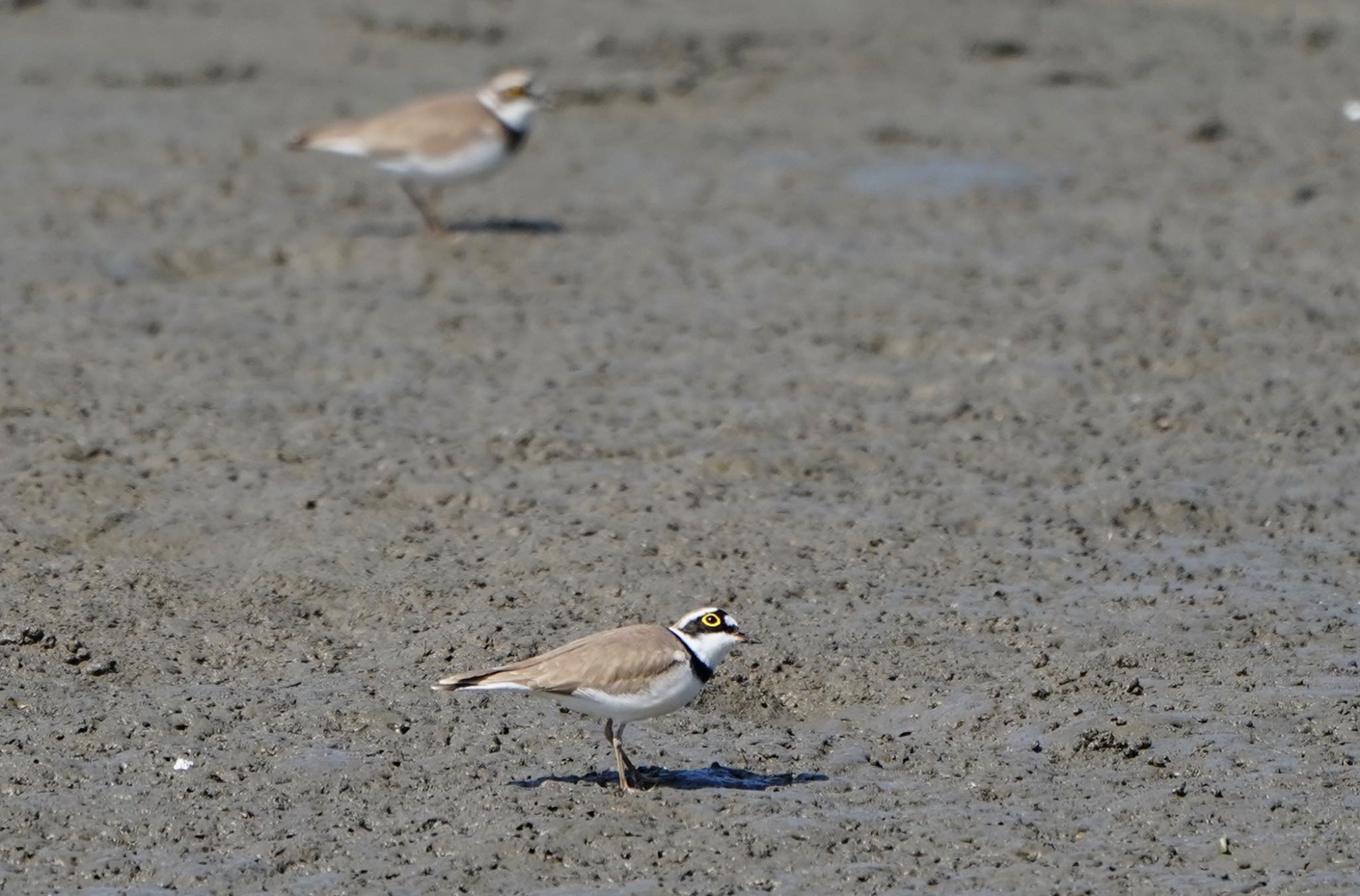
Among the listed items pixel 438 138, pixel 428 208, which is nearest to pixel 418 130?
pixel 438 138

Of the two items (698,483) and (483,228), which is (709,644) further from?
(483,228)

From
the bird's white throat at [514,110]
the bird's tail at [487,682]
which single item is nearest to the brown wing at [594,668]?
the bird's tail at [487,682]

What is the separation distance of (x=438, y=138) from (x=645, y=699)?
7.94m

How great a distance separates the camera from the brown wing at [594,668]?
6543 mm

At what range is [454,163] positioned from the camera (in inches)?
540

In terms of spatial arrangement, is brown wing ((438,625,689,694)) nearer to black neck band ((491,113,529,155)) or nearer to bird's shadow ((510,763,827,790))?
bird's shadow ((510,763,827,790))

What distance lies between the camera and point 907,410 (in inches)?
423

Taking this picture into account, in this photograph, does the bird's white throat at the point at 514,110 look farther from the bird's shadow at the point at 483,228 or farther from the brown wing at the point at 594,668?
the brown wing at the point at 594,668

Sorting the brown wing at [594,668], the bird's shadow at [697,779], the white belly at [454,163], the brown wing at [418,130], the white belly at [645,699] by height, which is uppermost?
the brown wing at [594,668]

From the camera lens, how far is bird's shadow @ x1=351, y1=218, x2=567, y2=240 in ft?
45.9

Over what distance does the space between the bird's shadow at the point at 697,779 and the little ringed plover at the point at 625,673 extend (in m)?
0.12

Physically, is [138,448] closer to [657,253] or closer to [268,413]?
[268,413]

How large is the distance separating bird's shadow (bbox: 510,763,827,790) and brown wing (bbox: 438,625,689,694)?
451 mm

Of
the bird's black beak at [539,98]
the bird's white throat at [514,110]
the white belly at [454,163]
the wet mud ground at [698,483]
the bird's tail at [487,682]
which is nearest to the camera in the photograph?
the bird's tail at [487,682]
